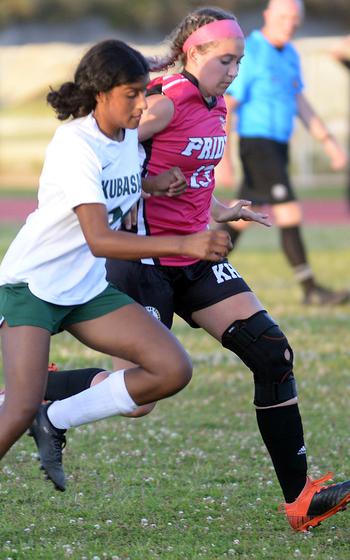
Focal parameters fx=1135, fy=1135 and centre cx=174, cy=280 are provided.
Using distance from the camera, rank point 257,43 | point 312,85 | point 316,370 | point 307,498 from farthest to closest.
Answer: point 312,85, point 257,43, point 316,370, point 307,498

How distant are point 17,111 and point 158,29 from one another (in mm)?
5671

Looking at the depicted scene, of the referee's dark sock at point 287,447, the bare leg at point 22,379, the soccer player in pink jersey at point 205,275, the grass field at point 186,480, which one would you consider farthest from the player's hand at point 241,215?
the grass field at point 186,480

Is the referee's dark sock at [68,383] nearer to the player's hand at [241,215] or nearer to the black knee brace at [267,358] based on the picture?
the black knee brace at [267,358]

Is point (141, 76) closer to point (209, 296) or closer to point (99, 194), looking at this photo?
point (99, 194)

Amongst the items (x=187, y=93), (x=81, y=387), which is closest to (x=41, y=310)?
(x=81, y=387)

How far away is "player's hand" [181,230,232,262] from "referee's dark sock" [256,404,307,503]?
940 mm

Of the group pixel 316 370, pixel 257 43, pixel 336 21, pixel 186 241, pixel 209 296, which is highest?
pixel 186 241

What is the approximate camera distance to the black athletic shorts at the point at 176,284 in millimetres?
4898

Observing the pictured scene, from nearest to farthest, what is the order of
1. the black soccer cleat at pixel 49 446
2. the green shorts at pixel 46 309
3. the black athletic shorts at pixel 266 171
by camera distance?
the green shorts at pixel 46 309, the black soccer cleat at pixel 49 446, the black athletic shorts at pixel 266 171

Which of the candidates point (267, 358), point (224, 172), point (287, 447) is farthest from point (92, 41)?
point (287, 447)

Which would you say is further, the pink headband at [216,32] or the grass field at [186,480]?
the pink headband at [216,32]

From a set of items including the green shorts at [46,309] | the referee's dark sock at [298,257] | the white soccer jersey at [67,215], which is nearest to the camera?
the white soccer jersey at [67,215]

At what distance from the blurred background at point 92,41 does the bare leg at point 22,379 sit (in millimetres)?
24205

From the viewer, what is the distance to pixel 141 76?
415 cm
